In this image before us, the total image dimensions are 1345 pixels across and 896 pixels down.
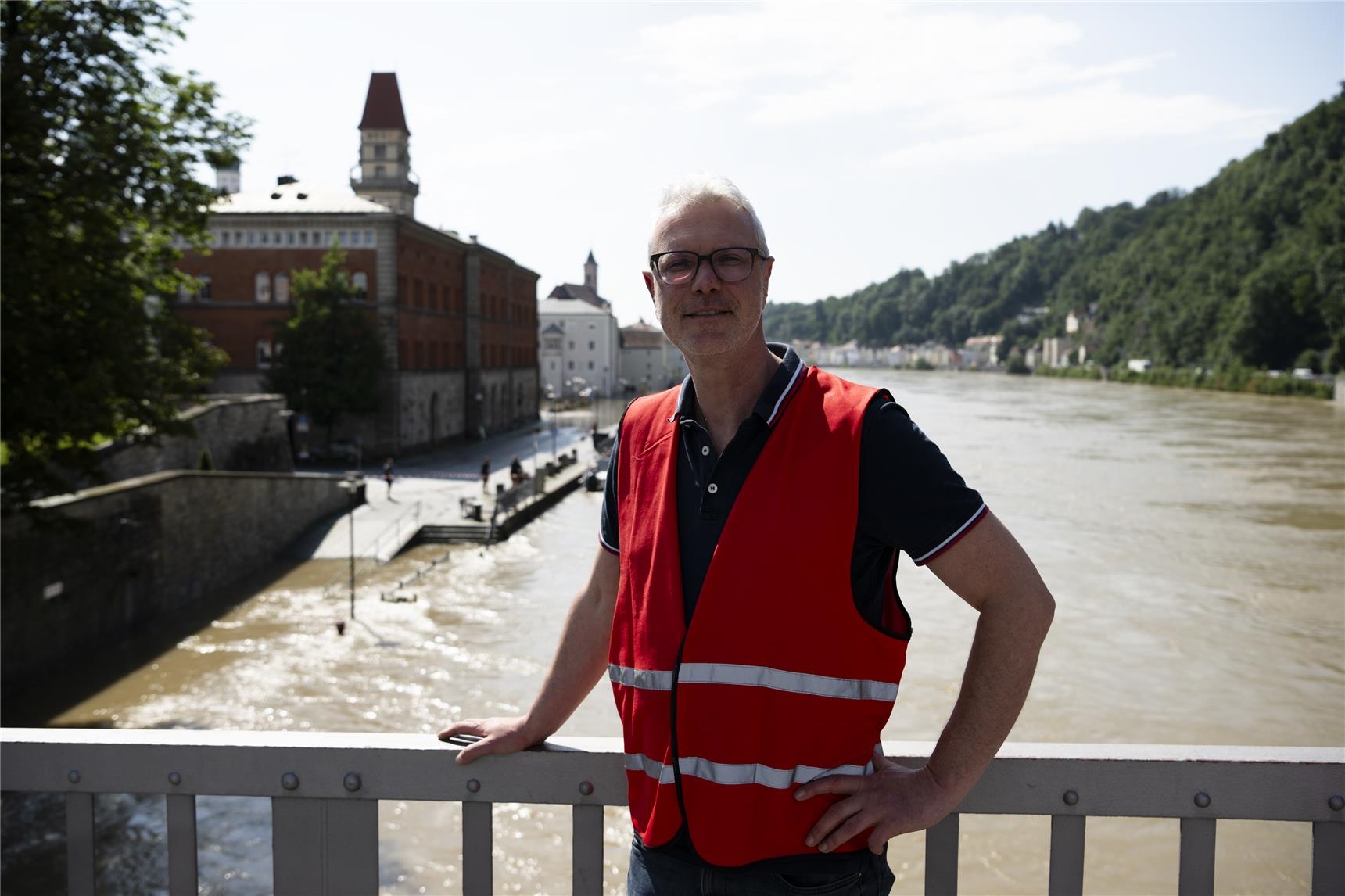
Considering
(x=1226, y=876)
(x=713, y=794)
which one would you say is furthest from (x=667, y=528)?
(x=1226, y=876)

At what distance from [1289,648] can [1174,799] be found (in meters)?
20.0

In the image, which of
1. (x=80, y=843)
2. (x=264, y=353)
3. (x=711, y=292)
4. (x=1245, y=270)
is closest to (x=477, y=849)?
(x=80, y=843)

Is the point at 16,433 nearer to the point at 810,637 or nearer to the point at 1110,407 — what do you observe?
the point at 810,637

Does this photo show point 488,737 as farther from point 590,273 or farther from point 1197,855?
point 590,273

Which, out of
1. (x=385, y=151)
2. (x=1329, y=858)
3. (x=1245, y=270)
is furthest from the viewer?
(x=1245, y=270)

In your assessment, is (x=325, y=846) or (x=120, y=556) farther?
(x=120, y=556)

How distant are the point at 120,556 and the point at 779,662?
17.9 m

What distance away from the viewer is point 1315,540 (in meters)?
30.0

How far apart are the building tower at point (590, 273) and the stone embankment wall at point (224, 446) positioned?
106669 mm

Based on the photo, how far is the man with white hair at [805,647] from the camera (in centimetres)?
189

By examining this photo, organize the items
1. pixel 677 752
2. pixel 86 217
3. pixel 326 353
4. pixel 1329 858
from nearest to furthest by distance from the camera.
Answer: pixel 677 752
pixel 1329 858
pixel 86 217
pixel 326 353

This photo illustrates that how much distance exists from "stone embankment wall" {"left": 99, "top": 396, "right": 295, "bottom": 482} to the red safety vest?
66.3 ft

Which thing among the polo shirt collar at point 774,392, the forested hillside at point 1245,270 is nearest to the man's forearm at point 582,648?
the polo shirt collar at point 774,392

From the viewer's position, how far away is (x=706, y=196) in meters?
2.12
